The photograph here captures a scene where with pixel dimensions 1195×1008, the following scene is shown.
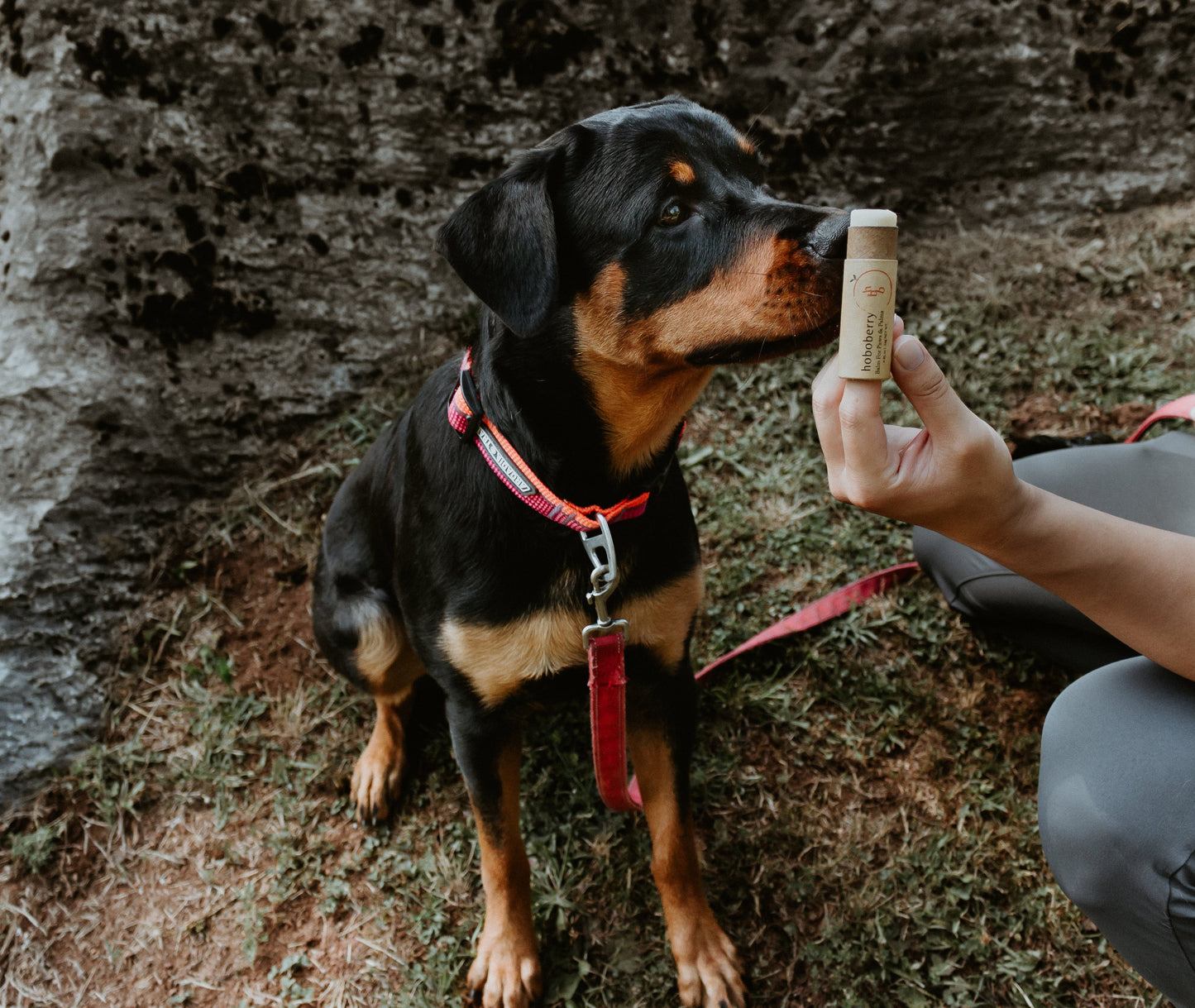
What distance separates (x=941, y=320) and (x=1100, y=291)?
73 cm

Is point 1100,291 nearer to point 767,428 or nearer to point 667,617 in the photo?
point 767,428

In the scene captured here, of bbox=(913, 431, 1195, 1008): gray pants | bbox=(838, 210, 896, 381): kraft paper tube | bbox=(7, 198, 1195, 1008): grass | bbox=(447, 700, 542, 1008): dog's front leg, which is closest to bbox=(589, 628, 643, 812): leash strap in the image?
bbox=(447, 700, 542, 1008): dog's front leg

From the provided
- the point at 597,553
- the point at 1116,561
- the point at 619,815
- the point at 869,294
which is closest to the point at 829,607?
the point at 619,815

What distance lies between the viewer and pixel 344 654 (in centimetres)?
271

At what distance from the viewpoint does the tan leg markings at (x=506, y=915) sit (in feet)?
7.48

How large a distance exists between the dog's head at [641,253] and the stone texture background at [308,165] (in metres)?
1.74

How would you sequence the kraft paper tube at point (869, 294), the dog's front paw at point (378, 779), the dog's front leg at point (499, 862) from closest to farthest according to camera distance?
the kraft paper tube at point (869, 294)
the dog's front leg at point (499, 862)
the dog's front paw at point (378, 779)

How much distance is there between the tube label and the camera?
1.47m

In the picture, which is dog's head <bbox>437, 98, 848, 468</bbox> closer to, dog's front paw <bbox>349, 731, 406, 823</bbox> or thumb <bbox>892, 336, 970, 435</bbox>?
thumb <bbox>892, 336, 970, 435</bbox>

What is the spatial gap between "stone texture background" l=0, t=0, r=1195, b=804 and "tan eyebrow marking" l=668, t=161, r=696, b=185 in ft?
6.08

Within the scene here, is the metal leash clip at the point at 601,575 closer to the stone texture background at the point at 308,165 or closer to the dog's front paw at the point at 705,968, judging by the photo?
the dog's front paw at the point at 705,968

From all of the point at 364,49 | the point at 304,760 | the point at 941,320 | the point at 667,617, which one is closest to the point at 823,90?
the point at 941,320

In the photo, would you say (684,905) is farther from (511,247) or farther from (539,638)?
(511,247)

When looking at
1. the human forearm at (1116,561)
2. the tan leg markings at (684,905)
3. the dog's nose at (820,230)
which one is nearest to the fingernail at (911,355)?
the dog's nose at (820,230)
